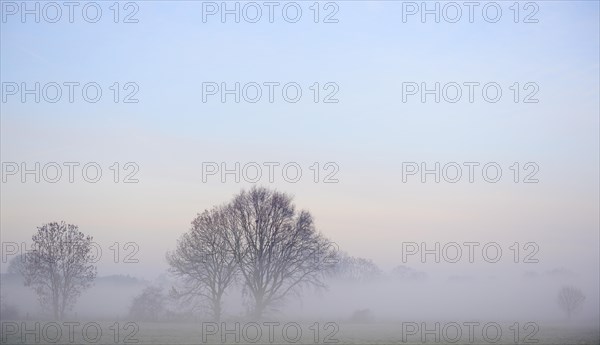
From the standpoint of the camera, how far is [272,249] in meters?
57.4

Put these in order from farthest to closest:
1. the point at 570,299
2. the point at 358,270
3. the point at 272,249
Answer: the point at 358,270 < the point at 570,299 < the point at 272,249

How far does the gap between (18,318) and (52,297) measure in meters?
4.45

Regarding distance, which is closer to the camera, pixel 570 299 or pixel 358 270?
pixel 570 299

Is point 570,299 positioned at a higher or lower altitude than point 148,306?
lower

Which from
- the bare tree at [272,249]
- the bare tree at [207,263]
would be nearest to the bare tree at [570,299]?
the bare tree at [272,249]

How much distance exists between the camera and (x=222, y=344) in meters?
34.8

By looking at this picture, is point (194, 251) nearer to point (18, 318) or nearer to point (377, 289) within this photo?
point (18, 318)

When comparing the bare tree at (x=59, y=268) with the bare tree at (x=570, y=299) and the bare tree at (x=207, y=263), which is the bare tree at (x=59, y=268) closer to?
the bare tree at (x=207, y=263)

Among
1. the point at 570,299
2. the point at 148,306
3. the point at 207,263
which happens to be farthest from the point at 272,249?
the point at 570,299

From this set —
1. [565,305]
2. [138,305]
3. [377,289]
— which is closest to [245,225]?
[138,305]

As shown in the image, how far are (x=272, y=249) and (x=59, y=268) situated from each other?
24.0 m

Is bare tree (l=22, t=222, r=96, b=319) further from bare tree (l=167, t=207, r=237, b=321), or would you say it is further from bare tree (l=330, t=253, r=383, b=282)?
bare tree (l=330, t=253, r=383, b=282)

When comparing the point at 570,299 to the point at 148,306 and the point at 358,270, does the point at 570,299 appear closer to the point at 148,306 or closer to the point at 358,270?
the point at 358,270

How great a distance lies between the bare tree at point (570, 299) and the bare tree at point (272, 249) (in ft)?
184
